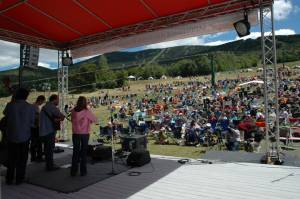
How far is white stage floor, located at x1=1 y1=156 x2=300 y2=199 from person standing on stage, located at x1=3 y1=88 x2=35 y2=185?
0.50m

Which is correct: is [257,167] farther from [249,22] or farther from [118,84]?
[118,84]

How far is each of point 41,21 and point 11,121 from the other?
3.46 m

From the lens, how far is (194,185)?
4516mm

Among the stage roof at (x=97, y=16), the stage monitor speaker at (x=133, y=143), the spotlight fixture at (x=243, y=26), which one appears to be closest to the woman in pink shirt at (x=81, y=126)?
the stage monitor speaker at (x=133, y=143)

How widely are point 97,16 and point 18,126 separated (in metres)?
3.44

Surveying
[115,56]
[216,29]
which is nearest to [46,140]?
[216,29]

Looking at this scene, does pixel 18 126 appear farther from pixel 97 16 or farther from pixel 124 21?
pixel 124 21

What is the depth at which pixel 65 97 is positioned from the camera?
9.78 m

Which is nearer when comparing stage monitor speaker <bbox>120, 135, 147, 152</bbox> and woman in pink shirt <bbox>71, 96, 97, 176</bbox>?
woman in pink shirt <bbox>71, 96, 97, 176</bbox>

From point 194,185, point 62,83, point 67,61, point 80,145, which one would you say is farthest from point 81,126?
point 62,83

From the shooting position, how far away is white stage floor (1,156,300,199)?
13.5 feet

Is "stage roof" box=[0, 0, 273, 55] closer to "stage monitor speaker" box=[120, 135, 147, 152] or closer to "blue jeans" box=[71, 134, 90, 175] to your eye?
"stage monitor speaker" box=[120, 135, 147, 152]

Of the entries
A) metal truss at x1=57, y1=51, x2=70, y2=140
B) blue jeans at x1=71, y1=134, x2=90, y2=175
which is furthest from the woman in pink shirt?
metal truss at x1=57, y1=51, x2=70, y2=140

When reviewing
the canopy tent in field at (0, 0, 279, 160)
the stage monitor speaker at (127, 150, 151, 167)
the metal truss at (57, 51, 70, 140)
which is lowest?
the stage monitor speaker at (127, 150, 151, 167)
